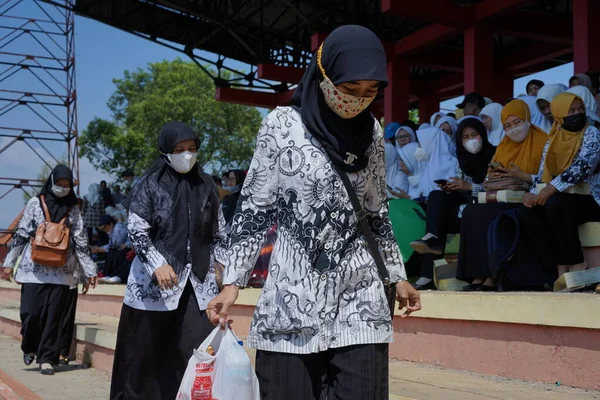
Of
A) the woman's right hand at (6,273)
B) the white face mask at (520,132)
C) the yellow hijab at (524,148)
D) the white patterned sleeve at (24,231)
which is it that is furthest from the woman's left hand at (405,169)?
the woman's right hand at (6,273)

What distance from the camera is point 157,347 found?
4496 millimetres

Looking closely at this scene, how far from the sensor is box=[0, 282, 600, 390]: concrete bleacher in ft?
14.0

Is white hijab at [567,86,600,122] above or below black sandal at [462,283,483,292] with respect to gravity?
above

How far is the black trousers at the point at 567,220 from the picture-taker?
5320mm

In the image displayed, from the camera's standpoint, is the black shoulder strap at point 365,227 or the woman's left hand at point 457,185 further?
the woman's left hand at point 457,185

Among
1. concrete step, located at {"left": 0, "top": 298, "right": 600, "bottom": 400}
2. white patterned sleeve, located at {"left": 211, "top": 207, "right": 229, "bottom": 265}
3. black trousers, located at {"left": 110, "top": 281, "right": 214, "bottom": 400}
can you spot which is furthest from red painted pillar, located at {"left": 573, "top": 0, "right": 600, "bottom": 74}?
black trousers, located at {"left": 110, "top": 281, "right": 214, "bottom": 400}

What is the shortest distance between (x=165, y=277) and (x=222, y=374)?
1.64m

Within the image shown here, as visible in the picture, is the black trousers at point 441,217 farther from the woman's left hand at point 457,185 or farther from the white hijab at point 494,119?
the white hijab at point 494,119

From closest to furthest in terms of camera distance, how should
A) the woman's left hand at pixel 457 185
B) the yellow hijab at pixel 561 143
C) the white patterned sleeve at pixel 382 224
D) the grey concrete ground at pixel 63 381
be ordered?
the white patterned sleeve at pixel 382 224 < the yellow hijab at pixel 561 143 < the grey concrete ground at pixel 63 381 < the woman's left hand at pixel 457 185

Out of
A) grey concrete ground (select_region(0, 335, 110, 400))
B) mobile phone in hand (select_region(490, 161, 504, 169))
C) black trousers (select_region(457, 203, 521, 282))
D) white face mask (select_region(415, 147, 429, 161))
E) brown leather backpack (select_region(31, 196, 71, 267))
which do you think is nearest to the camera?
black trousers (select_region(457, 203, 521, 282))

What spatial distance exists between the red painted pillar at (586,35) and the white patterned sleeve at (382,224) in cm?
787

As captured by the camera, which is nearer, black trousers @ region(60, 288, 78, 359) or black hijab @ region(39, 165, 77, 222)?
black hijab @ region(39, 165, 77, 222)

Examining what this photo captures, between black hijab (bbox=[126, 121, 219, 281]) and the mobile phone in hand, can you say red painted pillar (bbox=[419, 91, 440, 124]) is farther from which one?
black hijab (bbox=[126, 121, 219, 281])

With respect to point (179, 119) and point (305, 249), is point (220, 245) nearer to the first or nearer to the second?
point (305, 249)
